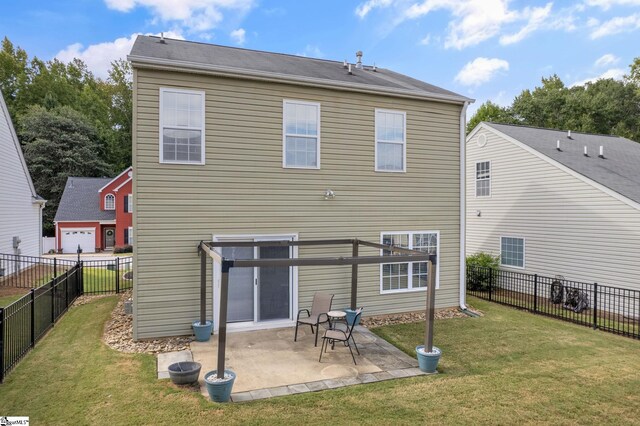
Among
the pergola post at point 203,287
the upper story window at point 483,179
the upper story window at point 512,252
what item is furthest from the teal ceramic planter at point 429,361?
the upper story window at point 483,179

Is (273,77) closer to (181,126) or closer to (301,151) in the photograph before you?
(301,151)

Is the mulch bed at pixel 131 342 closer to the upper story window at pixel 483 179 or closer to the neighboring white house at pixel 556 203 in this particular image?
the neighboring white house at pixel 556 203

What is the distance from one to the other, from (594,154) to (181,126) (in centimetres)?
1559

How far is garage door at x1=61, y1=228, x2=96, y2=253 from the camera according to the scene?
29438mm

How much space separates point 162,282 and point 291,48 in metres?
14.6

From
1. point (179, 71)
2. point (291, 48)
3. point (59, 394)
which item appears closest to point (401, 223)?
point (179, 71)

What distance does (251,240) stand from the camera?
838 centimetres

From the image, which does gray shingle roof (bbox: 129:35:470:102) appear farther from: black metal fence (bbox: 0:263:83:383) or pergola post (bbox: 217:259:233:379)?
black metal fence (bbox: 0:263:83:383)

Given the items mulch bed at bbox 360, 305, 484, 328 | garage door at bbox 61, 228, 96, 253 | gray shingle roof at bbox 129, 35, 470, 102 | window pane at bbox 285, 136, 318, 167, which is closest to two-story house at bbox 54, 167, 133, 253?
garage door at bbox 61, 228, 96, 253

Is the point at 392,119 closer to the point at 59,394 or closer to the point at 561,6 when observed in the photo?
the point at 59,394

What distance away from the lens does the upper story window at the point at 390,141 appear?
9484 mm

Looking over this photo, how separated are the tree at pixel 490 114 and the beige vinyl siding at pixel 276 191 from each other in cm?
3137

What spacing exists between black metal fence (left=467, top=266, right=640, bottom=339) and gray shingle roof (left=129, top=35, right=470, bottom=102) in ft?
21.2

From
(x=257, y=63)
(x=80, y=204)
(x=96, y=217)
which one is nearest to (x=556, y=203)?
(x=257, y=63)
